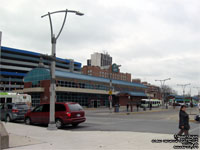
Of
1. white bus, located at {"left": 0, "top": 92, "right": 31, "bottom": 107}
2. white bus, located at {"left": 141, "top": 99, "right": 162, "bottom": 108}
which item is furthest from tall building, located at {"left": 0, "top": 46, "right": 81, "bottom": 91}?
white bus, located at {"left": 0, "top": 92, "right": 31, "bottom": 107}

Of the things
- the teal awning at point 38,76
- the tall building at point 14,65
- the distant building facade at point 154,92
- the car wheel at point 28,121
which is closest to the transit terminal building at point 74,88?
the teal awning at point 38,76

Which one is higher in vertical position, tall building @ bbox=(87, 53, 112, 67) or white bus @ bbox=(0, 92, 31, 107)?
tall building @ bbox=(87, 53, 112, 67)

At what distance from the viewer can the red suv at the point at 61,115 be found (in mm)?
15492

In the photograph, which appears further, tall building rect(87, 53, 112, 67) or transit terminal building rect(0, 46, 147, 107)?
tall building rect(87, 53, 112, 67)

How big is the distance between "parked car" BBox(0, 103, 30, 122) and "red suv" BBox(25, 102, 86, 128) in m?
2.19

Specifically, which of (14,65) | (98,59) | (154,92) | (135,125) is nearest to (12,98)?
(135,125)

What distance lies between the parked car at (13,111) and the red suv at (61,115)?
2.19 metres

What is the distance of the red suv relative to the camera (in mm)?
15492

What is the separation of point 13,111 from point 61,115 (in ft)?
19.4

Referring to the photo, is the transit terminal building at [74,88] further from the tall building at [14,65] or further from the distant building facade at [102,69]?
the distant building facade at [102,69]

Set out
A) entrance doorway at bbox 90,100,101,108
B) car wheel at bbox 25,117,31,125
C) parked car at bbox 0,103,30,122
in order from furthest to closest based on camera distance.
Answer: entrance doorway at bbox 90,100,101,108 < parked car at bbox 0,103,30,122 < car wheel at bbox 25,117,31,125

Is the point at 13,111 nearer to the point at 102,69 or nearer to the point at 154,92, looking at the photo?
the point at 154,92

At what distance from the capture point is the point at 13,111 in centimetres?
1941

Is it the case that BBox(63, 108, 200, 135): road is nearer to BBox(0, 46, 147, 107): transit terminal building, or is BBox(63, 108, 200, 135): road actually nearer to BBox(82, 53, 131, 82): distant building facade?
BBox(0, 46, 147, 107): transit terminal building
